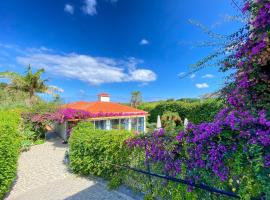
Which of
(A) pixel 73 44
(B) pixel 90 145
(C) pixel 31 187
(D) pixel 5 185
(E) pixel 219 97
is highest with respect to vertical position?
(A) pixel 73 44

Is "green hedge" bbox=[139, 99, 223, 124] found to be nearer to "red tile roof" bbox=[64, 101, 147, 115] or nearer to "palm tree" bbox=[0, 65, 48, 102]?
"red tile roof" bbox=[64, 101, 147, 115]

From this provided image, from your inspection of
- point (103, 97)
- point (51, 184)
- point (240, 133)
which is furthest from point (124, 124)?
point (240, 133)

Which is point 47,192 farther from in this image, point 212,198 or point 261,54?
point 261,54

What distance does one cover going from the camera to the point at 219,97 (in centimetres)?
468

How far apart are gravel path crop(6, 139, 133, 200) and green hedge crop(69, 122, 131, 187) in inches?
16.4

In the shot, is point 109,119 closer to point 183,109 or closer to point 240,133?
point 183,109

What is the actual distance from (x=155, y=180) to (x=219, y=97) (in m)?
2.75

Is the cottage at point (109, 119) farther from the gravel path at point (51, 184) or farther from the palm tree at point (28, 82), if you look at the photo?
the palm tree at point (28, 82)

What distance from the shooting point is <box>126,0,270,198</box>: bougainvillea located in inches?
104

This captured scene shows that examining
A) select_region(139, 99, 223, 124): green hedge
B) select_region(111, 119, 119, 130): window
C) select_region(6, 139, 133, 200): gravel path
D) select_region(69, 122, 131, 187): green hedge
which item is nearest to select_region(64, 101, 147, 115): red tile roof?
select_region(111, 119, 119, 130): window

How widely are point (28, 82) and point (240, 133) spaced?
23.5m

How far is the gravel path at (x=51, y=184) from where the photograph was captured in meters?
6.22

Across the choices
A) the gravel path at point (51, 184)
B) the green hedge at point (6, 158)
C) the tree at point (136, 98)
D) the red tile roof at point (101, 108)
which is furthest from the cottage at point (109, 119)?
the tree at point (136, 98)

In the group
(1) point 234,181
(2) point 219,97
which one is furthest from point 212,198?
(2) point 219,97
